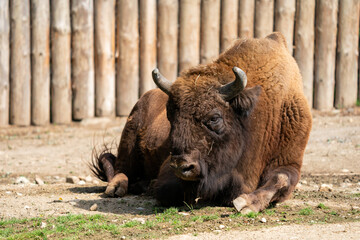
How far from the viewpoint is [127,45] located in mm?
10414

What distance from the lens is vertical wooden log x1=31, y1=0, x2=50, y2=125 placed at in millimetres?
10164

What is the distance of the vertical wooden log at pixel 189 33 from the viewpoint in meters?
10.5

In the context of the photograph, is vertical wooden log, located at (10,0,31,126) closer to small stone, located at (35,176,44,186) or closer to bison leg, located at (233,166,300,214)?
small stone, located at (35,176,44,186)

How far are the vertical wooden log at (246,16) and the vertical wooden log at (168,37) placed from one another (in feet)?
4.11

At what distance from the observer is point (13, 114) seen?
1031 cm

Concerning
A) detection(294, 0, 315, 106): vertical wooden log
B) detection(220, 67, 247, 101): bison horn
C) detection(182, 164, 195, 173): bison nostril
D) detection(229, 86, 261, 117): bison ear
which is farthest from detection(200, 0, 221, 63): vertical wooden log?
detection(182, 164, 195, 173): bison nostril

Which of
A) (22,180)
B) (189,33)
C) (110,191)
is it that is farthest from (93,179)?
(189,33)

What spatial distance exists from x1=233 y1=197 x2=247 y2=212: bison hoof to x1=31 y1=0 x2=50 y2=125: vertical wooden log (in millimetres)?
6295

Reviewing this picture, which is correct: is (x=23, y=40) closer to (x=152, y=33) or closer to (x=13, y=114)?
(x=13, y=114)

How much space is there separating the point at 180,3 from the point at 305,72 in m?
2.78

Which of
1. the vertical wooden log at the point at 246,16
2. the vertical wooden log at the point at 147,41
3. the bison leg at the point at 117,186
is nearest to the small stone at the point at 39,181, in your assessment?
the bison leg at the point at 117,186

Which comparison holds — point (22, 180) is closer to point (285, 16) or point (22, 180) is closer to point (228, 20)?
point (228, 20)

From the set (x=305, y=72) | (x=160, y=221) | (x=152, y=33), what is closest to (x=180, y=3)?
(x=152, y=33)

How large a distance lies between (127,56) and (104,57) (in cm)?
43
